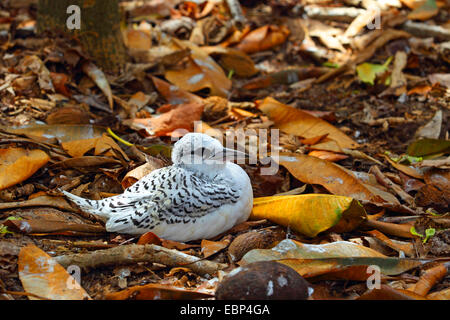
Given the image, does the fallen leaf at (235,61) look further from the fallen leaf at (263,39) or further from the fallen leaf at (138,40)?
the fallen leaf at (138,40)

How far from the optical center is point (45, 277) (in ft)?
10.3

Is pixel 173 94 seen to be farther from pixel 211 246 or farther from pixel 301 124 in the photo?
pixel 211 246

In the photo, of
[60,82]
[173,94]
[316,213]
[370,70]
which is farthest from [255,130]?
[60,82]

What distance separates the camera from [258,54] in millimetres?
7059

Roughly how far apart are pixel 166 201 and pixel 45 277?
3.19 feet

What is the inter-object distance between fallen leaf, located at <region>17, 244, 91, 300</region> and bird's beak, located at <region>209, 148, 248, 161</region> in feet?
4.61

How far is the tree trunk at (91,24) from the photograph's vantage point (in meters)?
5.67

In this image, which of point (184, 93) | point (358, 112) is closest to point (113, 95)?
point (184, 93)

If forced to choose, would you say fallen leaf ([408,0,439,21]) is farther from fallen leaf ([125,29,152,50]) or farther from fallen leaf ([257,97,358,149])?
fallen leaf ([125,29,152,50])

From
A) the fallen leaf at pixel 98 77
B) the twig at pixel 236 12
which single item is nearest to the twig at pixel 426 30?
the twig at pixel 236 12

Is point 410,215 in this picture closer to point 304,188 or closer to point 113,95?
point 304,188

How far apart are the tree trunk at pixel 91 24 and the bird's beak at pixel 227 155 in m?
2.36

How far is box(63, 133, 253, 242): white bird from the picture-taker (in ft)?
12.1

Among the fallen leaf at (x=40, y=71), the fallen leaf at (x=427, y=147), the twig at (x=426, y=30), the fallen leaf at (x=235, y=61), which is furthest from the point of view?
the twig at (x=426, y=30)
